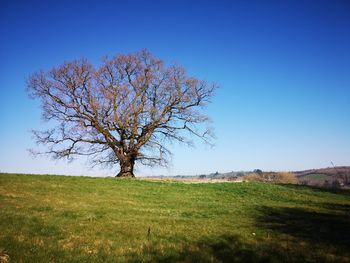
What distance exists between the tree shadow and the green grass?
0.11 ft

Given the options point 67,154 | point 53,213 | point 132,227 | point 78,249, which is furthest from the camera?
point 67,154

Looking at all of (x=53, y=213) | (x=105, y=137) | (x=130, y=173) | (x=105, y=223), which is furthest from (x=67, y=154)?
(x=105, y=223)

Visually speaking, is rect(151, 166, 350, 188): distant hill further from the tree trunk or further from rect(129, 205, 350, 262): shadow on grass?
rect(129, 205, 350, 262): shadow on grass

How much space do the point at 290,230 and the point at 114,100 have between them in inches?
1023

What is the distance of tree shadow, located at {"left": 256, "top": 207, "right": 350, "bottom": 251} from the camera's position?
1127cm

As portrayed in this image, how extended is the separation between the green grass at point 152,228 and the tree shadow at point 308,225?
3 centimetres

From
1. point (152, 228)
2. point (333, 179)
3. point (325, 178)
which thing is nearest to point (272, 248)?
point (152, 228)

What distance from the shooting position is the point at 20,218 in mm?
12438

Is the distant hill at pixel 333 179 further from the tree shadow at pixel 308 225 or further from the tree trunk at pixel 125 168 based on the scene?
the tree trunk at pixel 125 168

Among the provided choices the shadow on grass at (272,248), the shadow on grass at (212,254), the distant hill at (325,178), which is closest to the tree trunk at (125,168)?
the distant hill at (325,178)

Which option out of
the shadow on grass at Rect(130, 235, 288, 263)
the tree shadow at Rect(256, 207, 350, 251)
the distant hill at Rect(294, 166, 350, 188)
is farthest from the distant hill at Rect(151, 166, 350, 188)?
the shadow on grass at Rect(130, 235, 288, 263)

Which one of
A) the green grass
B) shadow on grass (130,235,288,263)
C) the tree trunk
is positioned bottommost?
shadow on grass (130,235,288,263)

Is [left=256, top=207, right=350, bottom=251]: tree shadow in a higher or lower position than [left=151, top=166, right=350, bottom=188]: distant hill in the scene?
lower

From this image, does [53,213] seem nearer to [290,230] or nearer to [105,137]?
[290,230]
